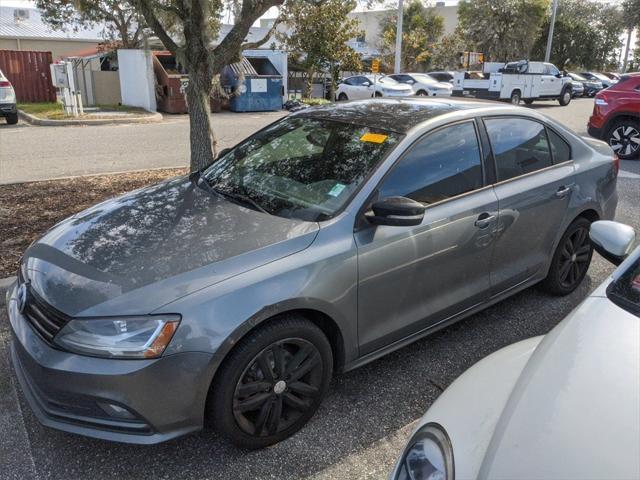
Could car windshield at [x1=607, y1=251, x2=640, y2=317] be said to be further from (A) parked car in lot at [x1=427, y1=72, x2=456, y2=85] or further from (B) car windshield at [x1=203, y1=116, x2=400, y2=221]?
(A) parked car in lot at [x1=427, y1=72, x2=456, y2=85]

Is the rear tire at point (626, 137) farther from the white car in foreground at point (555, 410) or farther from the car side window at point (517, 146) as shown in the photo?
the white car in foreground at point (555, 410)

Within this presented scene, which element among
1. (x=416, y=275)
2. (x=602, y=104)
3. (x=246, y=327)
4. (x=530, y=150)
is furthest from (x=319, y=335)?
(x=602, y=104)

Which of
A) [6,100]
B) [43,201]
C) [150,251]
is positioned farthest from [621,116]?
[6,100]

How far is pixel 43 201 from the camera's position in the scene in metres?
6.28

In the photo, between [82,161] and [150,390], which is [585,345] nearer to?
[150,390]

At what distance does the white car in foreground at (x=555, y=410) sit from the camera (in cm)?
144

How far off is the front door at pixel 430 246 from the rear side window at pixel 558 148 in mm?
888

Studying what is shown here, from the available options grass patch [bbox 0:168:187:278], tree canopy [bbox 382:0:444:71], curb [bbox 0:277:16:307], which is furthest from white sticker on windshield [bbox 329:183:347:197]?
tree canopy [bbox 382:0:444:71]

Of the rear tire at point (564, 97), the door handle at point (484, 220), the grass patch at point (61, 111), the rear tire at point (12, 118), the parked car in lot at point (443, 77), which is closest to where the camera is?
the door handle at point (484, 220)

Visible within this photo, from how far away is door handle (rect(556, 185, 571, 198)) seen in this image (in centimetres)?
390

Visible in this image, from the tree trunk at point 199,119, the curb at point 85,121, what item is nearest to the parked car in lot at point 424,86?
the curb at point 85,121

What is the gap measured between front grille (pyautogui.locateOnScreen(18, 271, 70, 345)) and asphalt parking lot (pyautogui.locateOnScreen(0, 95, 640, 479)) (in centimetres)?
64

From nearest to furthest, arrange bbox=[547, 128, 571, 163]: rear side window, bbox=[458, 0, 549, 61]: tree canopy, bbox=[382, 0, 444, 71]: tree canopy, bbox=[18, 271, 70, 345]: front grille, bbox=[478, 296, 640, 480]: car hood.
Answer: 1. bbox=[478, 296, 640, 480]: car hood
2. bbox=[18, 271, 70, 345]: front grille
3. bbox=[547, 128, 571, 163]: rear side window
4. bbox=[382, 0, 444, 71]: tree canopy
5. bbox=[458, 0, 549, 61]: tree canopy

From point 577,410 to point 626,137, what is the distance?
10.5m
